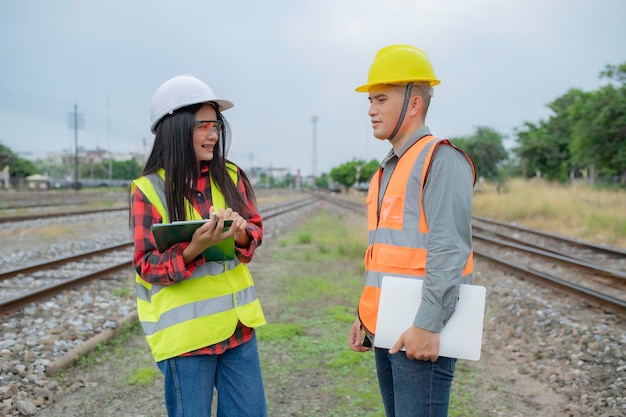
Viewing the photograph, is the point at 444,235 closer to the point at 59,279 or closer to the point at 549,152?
the point at 59,279

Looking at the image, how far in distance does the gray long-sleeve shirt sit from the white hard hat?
1.05 meters

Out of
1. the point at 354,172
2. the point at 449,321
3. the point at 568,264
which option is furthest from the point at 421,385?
the point at 354,172

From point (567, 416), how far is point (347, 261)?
6474 mm

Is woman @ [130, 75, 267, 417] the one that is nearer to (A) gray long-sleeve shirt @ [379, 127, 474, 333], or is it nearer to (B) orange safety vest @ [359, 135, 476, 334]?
(B) orange safety vest @ [359, 135, 476, 334]

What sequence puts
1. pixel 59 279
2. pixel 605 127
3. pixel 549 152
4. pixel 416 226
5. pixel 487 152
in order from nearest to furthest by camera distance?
1. pixel 416 226
2. pixel 59 279
3. pixel 605 127
4. pixel 487 152
5. pixel 549 152

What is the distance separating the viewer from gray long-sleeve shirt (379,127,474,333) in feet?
5.82

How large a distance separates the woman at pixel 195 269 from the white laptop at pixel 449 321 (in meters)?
0.64

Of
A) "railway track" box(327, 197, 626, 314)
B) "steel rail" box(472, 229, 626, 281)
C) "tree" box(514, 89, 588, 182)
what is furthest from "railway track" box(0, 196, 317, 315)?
"tree" box(514, 89, 588, 182)

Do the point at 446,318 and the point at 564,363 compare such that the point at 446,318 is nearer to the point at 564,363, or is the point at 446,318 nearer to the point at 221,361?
the point at 221,361

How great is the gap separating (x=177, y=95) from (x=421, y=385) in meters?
1.55

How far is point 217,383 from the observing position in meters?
2.29

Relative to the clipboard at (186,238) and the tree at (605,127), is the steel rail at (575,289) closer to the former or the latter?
the clipboard at (186,238)

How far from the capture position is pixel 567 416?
3730mm

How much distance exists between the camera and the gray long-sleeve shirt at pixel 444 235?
1.78 metres
